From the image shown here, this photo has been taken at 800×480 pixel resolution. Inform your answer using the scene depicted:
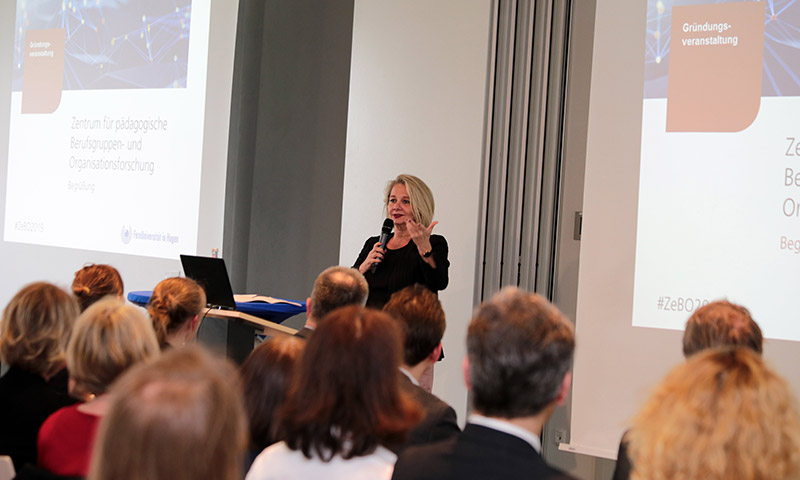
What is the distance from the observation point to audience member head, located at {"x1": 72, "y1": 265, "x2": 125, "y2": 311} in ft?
9.95

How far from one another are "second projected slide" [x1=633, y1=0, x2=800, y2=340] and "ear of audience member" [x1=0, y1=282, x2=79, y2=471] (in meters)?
2.51

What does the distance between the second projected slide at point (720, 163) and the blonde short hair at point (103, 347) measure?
251 centimetres

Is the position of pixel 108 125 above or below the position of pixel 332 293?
above

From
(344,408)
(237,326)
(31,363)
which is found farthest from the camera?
Answer: (237,326)

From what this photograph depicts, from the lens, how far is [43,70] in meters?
5.83

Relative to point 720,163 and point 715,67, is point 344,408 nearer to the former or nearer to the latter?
point 720,163

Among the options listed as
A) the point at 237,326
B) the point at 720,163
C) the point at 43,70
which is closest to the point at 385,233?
the point at 237,326

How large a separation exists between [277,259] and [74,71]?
2.01 m

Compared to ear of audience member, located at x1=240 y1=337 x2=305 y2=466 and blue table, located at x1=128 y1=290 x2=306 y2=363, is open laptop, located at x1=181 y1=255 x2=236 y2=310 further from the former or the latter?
ear of audience member, located at x1=240 y1=337 x2=305 y2=466

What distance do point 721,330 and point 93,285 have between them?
7.38 ft

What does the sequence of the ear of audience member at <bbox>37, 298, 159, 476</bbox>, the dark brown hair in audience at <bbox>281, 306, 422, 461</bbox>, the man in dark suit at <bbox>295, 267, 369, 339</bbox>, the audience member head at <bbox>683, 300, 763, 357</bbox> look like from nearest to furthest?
the dark brown hair in audience at <bbox>281, 306, 422, 461</bbox>
the ear of audience member at <bbox>37, 298, 159, 476</bbox>
the audience member head at <bbox>683, 300, 763, 357</bbox>
the man in dark suit at <bbox>295, 267, 369, 339</bbox>

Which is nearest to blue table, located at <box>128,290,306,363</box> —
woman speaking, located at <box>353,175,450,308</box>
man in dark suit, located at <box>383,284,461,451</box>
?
woman speaking, located at <box>353,175,450,308</box>

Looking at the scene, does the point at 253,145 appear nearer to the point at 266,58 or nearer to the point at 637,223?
the point at 266,58

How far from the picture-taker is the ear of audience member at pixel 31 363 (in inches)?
78.4
